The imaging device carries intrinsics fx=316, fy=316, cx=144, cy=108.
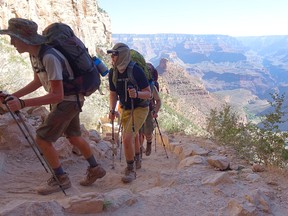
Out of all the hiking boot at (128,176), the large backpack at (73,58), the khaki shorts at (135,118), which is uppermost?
the large backpack at (73,58)

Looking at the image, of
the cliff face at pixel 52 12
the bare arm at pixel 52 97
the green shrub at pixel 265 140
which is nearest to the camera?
the bare arm at pixel 52 97

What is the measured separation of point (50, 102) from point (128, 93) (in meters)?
1.28

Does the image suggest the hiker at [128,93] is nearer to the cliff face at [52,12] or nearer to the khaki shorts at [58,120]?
the khaki shorts at [58,120]

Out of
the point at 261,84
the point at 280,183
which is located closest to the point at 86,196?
the point at 280,183

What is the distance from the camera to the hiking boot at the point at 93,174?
12.6 ft

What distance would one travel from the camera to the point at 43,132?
10.9ft

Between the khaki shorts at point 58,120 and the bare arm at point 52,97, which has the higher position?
the bare arm at point 52,97

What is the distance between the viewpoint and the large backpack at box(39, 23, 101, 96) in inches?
124

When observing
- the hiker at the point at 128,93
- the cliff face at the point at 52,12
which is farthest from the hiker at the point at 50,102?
the cliff face at the point at 52,12

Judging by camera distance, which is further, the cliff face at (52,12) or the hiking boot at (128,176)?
the cliff face at (52,12)

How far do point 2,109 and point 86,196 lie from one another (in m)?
1.24

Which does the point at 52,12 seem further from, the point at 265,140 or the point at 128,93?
the point at 128,93

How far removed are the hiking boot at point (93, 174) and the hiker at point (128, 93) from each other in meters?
0.40

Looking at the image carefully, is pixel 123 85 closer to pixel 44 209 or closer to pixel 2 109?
pixel 2 109
